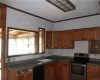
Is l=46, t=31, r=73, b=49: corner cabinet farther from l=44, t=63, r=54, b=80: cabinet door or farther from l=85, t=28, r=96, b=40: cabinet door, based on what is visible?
l=44, t=63, r=54, b=80: cabinet door

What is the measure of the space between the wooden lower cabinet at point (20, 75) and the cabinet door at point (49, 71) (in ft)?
2.79

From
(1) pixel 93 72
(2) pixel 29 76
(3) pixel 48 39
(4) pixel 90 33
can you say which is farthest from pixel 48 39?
(1) pixel 93 72

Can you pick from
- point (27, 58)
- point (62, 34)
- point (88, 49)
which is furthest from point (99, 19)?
point (27, 58)

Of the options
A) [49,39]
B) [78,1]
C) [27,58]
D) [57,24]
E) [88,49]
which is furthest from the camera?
[57,24]

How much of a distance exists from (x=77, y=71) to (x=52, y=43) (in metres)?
1.69

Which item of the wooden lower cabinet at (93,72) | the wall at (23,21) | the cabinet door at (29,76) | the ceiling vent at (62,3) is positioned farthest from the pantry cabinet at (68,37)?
the cabinet door at (29,76)

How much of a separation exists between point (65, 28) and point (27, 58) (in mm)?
2395

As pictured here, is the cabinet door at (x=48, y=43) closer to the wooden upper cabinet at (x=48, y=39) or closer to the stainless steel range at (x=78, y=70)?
the wooden upper cabinet at (x=48, y=39)

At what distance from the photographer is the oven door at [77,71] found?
12.7 feet

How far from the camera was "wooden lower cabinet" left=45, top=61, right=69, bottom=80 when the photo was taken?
4.13 metres

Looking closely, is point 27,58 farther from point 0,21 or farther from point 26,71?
point 0,21

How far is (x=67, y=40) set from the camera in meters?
4.73

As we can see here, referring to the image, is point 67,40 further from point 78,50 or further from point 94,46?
point 94,46

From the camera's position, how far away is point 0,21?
3.12 metres
